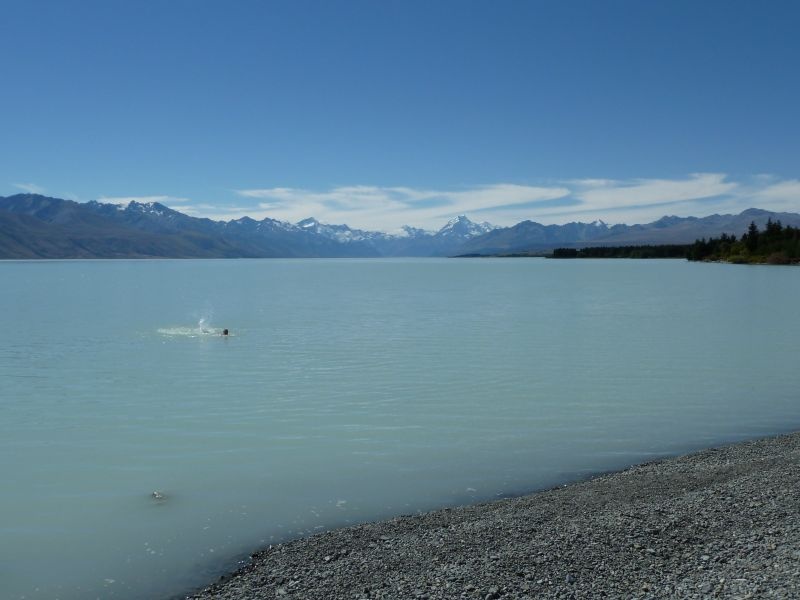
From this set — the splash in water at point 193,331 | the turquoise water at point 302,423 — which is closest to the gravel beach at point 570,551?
Result: the turquoise water at point 302,423

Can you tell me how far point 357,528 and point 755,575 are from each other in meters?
6.61

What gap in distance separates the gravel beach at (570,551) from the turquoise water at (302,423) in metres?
1.37

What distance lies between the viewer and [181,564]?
11.2 meters

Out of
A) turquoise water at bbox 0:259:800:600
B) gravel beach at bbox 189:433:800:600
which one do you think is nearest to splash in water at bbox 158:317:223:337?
turquoise water at bbox 0:259:800:600

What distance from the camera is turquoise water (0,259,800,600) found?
12.8 meters

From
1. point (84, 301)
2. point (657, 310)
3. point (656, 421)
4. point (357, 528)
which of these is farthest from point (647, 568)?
point (84, 301)

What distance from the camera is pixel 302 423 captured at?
20.8m

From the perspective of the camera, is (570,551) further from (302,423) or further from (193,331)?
(193,331)

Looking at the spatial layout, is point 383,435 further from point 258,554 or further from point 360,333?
point 360,333

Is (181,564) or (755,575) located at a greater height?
(755,575)

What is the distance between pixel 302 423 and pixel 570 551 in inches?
461

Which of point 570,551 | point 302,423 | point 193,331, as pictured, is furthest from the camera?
point 193,331

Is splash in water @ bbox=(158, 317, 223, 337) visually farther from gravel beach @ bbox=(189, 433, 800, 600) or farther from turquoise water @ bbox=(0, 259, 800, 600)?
gravel beach @ bbox=(189, 433, 800, 600)

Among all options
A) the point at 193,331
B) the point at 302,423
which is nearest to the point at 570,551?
the point at 302,423
